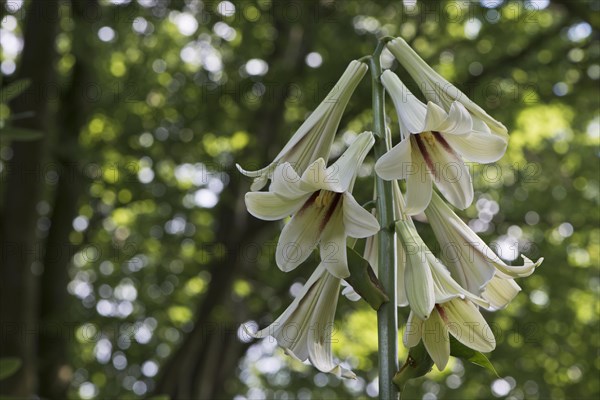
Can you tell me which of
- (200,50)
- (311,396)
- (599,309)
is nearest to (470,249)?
(200,50)

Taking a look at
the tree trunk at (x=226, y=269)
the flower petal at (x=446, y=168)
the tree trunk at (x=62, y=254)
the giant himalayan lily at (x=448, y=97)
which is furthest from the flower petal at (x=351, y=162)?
the tree trunk at (x=62, y=254)

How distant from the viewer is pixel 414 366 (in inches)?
57.4

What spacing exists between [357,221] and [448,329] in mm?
310

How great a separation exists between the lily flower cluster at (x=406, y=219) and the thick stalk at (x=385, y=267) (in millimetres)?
31

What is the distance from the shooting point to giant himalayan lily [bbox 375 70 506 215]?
1.72 metres

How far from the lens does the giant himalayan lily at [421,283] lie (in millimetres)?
1632

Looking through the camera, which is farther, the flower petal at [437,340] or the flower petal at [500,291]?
the flower petal at [500,291]

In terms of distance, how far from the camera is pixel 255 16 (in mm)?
7684

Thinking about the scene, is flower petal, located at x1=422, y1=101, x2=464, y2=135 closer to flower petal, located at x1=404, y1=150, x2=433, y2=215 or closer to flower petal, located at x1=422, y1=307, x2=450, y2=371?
flower petal, located at x1=404, y1=150, x2=433, y2=215

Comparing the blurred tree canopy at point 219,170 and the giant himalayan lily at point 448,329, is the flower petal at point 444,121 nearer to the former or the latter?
the giant himalayan lily at point 448,329

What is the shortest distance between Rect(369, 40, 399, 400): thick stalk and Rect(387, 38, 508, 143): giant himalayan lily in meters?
0.20

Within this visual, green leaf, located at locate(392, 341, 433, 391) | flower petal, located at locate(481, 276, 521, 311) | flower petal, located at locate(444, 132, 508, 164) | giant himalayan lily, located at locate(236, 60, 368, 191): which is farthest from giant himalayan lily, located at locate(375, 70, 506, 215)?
green leaf, located at locate(392, 341, 433, 391)

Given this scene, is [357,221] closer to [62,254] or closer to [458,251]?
[458,251]

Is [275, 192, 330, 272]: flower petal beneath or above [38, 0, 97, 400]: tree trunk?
above
